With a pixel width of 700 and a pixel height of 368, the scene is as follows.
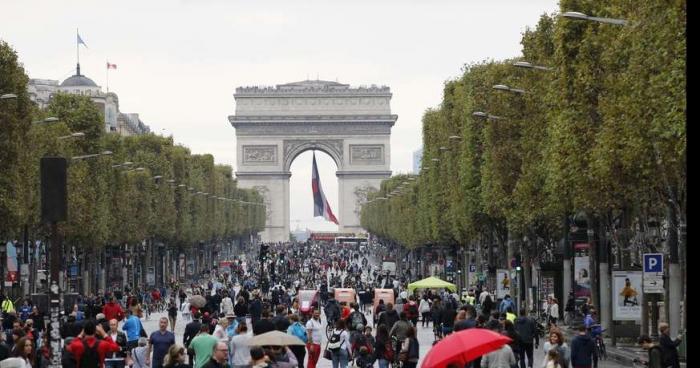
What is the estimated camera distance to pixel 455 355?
14.4 meters

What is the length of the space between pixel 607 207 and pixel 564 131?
269 centimetres

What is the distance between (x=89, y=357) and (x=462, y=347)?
28.8ft

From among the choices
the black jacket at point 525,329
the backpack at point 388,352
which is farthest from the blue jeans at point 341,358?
the black jacket at point 525,329

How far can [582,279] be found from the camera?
50.9m

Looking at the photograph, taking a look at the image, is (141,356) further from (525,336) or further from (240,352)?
(525,336)

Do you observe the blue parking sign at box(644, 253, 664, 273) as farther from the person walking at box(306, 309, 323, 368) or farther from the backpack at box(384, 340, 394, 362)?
the backpack at box(384, 340, 394, 362)

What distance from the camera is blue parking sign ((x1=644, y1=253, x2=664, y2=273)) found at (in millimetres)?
34250

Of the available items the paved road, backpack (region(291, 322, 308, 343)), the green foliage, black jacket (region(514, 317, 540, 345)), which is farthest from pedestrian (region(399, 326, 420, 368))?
the paved road

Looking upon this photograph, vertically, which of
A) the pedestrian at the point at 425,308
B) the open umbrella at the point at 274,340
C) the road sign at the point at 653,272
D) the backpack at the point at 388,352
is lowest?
the pedestrian at the point at 425,308

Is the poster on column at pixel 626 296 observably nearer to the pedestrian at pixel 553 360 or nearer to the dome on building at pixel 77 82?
the pedestrian at pixel 553 360

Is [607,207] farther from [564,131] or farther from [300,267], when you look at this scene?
[300,267]

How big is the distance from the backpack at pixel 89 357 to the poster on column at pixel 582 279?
30.1 metres

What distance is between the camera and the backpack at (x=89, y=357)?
2211cm

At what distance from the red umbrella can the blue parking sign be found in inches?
765
